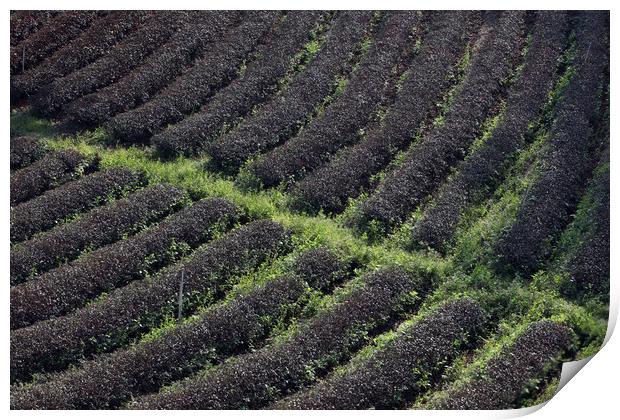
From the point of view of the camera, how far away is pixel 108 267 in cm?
1862

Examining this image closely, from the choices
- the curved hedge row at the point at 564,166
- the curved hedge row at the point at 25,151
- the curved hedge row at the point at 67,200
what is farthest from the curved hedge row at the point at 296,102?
the curved hedge row at the point at 564,166

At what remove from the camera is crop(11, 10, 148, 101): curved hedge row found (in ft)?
73.5

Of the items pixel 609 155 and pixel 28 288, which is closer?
pixel 28 288

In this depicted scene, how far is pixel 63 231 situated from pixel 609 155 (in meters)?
11.7

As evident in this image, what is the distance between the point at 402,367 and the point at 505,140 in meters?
6.77

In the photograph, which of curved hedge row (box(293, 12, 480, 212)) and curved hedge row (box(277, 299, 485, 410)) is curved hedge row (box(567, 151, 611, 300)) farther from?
curved hedge row (box(293, 12, 480, 212))

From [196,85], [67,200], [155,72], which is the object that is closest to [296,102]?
[196,85]

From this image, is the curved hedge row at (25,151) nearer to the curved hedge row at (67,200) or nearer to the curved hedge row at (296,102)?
the curved hedge row at (67,200)

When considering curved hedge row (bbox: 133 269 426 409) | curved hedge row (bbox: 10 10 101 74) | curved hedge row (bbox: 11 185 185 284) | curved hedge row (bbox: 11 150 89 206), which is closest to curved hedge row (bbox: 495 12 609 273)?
curved hedge row (bbox: 133 269 426 409)

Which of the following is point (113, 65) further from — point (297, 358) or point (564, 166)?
point (564, 166)

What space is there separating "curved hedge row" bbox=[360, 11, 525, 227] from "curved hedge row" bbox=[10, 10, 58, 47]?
9.52 metres

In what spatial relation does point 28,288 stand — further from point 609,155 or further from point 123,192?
point 609,155

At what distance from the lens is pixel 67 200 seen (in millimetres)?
20078
